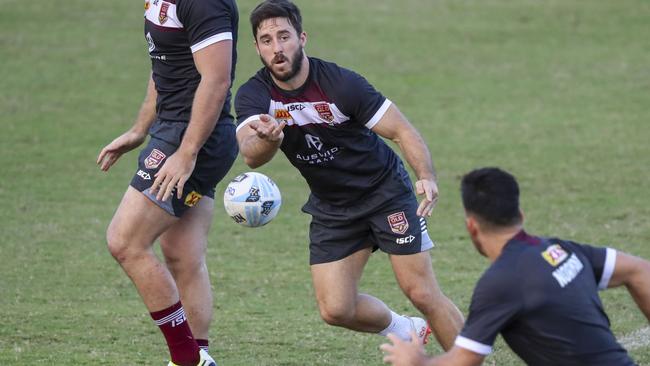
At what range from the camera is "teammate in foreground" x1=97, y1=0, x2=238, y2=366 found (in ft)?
21.5

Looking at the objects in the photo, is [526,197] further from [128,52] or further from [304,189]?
[128,52]

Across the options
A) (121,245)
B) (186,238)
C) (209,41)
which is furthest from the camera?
(186,238)

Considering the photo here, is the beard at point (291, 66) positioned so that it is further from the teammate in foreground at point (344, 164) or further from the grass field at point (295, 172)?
the grass field at point (295, 172)

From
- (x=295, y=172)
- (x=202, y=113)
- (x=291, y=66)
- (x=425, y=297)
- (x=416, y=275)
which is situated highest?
(x=291, y=66)

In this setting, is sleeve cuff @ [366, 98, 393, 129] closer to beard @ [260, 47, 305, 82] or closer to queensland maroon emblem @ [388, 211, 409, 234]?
beard @ [260, 47, 305, 82]

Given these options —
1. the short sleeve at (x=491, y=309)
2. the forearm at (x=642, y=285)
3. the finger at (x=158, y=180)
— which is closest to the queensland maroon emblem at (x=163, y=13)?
the finger at (x=158, y=180)

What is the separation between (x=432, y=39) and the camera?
22422mm

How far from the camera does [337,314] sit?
22.8ft

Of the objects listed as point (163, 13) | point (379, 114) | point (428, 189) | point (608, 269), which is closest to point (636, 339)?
point (428, 189)

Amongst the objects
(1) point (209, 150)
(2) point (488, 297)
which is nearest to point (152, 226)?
(1) point (209, 150)

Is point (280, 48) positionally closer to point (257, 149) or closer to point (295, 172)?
point (257, 149)

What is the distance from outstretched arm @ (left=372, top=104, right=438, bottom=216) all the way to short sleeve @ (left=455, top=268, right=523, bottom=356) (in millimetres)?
1493

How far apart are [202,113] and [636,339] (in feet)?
10.9

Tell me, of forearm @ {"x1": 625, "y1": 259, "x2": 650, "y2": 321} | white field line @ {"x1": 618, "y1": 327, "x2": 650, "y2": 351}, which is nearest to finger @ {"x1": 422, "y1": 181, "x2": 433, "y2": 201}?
forearm @ {"x1": 625, "y1": 259, "x2": 650, "y2": 321}
